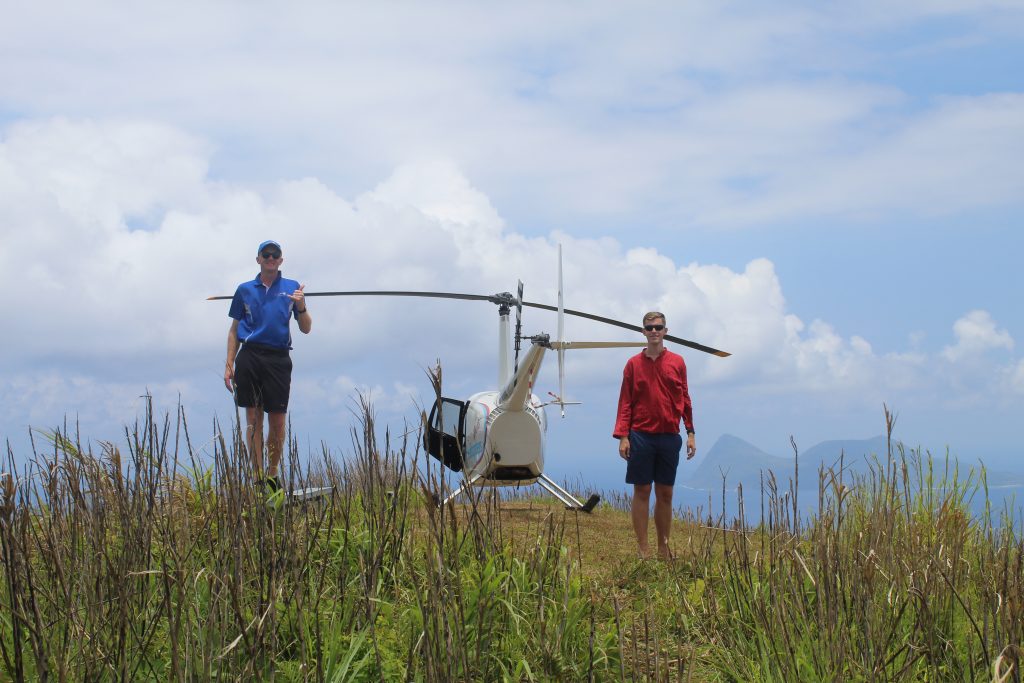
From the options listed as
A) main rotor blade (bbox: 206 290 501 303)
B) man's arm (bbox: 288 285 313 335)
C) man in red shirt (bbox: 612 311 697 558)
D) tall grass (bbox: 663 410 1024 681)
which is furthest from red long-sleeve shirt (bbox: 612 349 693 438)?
main rotor blade (bbox: 206 290 501 303)

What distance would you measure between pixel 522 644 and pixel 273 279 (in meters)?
4.06

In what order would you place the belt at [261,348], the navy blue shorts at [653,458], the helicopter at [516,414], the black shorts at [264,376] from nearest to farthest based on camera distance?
the navy blue shorts at [653,458], the black shorts at [264,376], the belt at [261,348], the helicopter at [516,414]

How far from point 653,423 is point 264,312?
319 cm

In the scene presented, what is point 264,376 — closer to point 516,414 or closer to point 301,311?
point 301,311

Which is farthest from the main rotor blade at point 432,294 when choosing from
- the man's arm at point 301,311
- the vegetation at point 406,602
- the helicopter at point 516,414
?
the vegetation at point 406,602

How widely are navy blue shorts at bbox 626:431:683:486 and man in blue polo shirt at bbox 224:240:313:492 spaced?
2.74 metres

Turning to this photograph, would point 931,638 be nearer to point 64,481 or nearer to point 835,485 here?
point 835,485

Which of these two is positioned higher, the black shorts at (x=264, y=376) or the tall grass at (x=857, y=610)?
the black shorts at (x=264, y=376)

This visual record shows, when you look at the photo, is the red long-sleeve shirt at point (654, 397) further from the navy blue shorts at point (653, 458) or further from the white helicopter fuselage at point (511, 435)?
the white helicopter fuselage at point (511, 435)

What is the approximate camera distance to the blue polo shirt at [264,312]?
23.7ft

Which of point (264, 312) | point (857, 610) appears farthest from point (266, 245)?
point (857, 610)

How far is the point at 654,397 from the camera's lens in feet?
22.6

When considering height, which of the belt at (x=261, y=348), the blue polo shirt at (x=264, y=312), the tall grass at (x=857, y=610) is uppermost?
the blue polo shirt at (x=264, y=312)

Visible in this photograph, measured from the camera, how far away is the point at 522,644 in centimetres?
450
